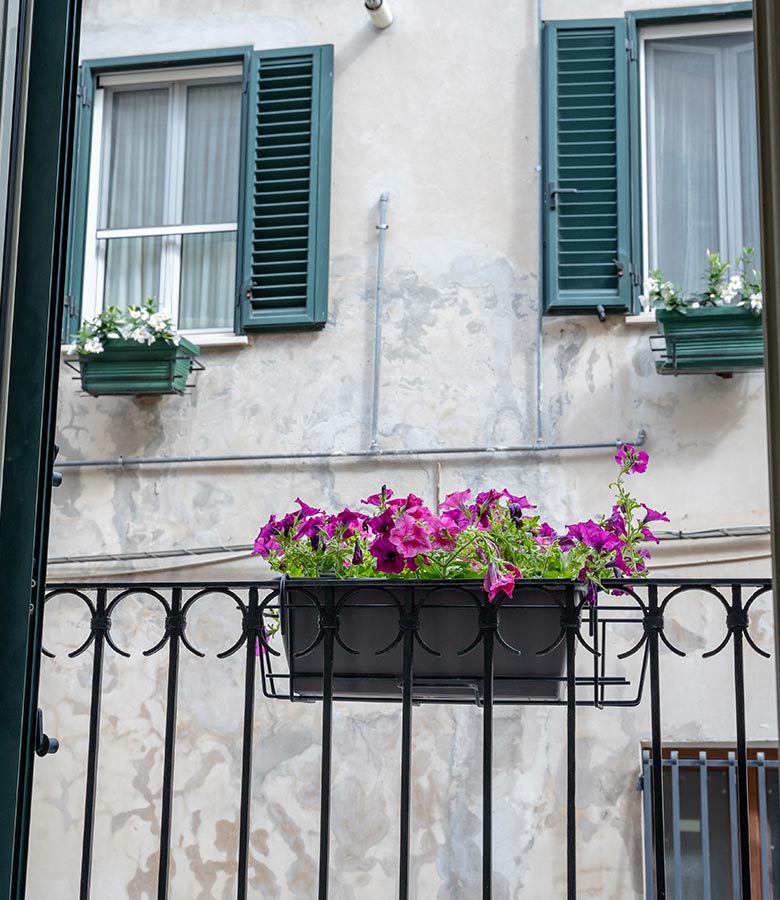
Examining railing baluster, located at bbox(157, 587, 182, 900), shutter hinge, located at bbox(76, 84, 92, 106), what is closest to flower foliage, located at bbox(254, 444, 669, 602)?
railing baluster, located at bbox(157, 587, 182, 900)

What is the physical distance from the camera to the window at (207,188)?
240 inches

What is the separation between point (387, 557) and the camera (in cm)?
246

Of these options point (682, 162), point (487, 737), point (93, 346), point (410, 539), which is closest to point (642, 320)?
point (682, 162)

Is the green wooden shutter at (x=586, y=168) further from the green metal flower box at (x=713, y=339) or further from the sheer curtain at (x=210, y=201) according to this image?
the sheer curtain at (x=210, y=201)

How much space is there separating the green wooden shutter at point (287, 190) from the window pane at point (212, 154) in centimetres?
20

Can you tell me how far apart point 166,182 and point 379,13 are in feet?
4.20

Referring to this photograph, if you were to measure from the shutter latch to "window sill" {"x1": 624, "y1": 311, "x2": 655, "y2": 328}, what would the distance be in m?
0.60

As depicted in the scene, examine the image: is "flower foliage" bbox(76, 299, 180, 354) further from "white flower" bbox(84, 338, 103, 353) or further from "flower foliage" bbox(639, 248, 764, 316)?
"flower foliage" bbox(639, 248, 764, 316)

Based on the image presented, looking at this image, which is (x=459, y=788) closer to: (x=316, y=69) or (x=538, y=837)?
(x=538, y=837)

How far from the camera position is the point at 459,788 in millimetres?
5500

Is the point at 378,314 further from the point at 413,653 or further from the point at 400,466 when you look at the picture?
the point at 413,653

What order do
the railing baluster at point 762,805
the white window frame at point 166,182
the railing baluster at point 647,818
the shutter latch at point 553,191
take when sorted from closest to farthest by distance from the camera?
the railing baluster at point 762,805 → the railing baluster at point 647,818 → the shutter latch at point 553,191 → the white window frame at point 166,182

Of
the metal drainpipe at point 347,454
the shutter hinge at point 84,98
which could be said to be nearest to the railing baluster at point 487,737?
Result: the metal drainpipe at point 347,454

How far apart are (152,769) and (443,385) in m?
2.07
